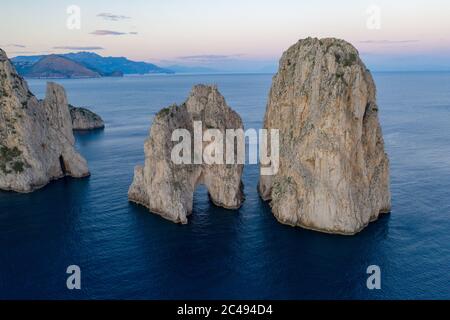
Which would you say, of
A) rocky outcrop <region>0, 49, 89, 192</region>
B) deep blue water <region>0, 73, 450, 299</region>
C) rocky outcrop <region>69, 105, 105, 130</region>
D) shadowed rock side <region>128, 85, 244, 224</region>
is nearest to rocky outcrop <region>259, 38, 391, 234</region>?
deep blue water <region>0, 73, 450, 299</region>

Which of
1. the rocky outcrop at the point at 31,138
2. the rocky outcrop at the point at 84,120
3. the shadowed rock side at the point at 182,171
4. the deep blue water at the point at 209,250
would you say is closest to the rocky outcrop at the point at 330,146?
the deep blue water at the point at 209,250

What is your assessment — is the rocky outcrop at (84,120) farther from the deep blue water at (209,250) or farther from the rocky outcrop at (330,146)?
the rocky outcrop at (330,146)

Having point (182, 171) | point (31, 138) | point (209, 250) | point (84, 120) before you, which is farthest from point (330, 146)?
Result: point (84, 120)

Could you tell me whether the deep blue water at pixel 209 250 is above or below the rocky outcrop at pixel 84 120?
below

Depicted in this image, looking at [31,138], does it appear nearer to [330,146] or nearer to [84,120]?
[330,146]

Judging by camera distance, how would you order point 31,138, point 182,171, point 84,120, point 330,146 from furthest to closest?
point 84,120, point 31,138, point 182,171, point 330,146
